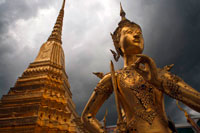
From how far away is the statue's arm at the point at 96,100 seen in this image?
107 inches

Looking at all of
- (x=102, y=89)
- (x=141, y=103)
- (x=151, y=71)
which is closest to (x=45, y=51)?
(x=102, y=89)

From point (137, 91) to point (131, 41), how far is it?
103cm

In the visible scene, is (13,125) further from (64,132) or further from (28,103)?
(64,132)

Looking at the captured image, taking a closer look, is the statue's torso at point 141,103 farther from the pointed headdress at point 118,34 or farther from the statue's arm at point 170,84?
the pointed headdress at point 118,34

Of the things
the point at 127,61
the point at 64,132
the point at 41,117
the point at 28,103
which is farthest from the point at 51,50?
the point at 127,61

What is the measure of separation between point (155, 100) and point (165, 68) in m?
0.59

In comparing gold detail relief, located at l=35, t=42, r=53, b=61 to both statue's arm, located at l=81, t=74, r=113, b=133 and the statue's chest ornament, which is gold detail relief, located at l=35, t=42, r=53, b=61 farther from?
the statue's chest ornament

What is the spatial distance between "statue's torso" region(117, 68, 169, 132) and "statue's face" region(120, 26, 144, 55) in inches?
18.1

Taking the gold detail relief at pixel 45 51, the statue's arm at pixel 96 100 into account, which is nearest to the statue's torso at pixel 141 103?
the statue's arm at pixel 96 100

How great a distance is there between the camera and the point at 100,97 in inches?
113

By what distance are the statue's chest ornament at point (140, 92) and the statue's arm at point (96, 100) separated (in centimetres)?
28

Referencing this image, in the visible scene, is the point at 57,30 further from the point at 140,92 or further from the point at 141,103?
the point at 141,103

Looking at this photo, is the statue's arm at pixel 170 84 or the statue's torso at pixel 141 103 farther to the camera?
the statue's torso at pixel 141 103

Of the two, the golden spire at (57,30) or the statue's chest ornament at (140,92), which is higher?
the golden spire at (57,30)
